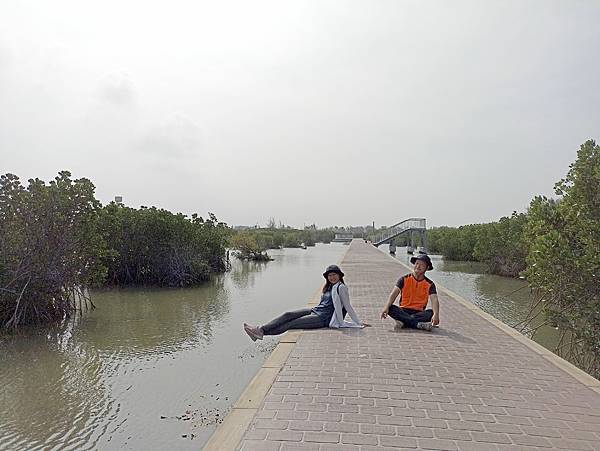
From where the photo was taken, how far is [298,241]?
73812mm

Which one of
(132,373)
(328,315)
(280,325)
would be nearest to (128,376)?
(132,373)

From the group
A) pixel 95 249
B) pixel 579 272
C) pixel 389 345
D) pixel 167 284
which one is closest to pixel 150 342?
pixel 95 249

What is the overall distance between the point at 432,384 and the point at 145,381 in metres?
4.73

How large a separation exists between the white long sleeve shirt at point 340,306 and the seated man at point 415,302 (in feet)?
1.67

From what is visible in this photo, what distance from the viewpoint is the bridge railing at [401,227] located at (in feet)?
145

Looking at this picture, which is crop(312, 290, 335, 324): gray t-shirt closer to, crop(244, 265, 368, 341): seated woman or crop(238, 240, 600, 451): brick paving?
crop(244, 265, 368, 341): seated woman

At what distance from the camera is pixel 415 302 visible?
8.14 metres

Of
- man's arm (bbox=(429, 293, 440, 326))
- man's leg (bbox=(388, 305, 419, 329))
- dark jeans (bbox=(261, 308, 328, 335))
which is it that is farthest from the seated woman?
man's arm (bbox=(429, 293, 440, 326))

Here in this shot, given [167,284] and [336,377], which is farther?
[167,284]

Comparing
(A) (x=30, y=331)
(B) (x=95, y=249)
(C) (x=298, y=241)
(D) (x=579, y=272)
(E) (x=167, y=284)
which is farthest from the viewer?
(C) (x=298, y=241)

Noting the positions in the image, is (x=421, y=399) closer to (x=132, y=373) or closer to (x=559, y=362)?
(x=559, y=362)

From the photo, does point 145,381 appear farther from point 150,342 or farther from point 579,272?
point 579,272

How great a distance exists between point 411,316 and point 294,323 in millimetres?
1904

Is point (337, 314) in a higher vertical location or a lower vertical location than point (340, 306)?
lower
